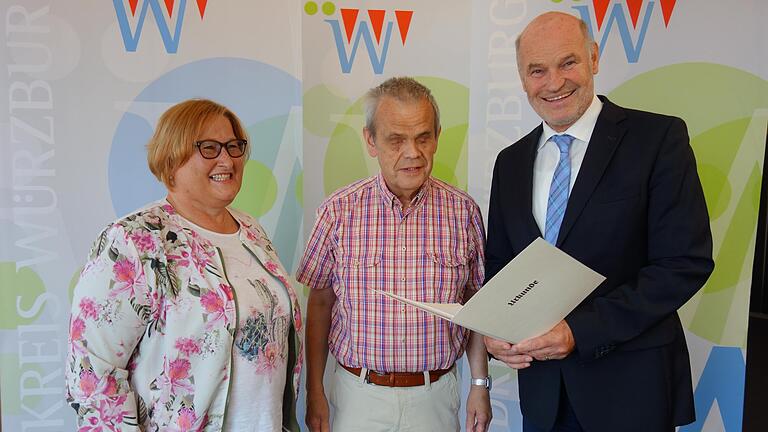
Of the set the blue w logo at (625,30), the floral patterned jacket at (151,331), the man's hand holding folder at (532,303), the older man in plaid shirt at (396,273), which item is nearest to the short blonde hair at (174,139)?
the floral patterned jacket at (151,331)

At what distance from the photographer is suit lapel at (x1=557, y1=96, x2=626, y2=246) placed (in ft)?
5.59

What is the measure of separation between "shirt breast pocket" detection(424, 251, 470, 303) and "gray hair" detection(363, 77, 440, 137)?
1.47 ft

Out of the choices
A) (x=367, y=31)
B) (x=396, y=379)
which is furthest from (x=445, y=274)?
(x=367, y=31)

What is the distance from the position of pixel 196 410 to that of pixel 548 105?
4.46 feet

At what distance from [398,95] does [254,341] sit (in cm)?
94

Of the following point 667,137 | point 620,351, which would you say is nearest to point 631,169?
point 667,137

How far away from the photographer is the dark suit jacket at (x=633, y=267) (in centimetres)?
163

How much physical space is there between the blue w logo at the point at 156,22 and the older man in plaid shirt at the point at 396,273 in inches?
48.2

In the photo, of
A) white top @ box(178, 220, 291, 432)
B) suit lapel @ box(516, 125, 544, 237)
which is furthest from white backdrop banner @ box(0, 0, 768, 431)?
white top @ box(178, 220, 291, 432)

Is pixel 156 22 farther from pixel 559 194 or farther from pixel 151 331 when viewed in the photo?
pixel 559 194

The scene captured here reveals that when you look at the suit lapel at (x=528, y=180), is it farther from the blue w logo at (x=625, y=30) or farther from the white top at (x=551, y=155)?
the blue w logo at (x=625, y=30)

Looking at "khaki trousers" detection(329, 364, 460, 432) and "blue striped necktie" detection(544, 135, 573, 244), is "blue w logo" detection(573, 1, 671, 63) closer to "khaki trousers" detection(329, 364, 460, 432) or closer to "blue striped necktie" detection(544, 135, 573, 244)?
"blue striped necktie" detection(544, 135, 573, 244)

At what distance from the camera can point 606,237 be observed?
1.69 metres

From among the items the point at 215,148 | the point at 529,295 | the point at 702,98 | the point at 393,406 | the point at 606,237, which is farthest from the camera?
the point at 702,98
